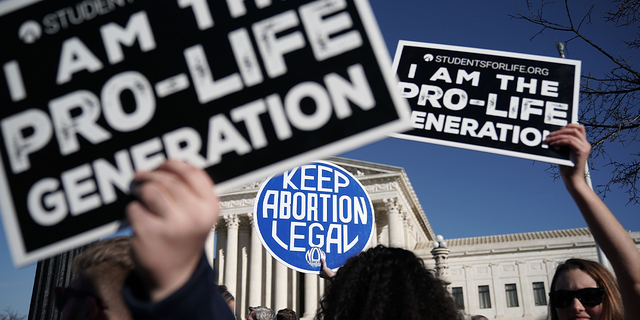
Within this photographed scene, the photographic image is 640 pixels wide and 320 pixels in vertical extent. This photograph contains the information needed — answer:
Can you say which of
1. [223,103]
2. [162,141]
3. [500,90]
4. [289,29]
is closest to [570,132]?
[500,90]

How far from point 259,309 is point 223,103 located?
15.3 ft

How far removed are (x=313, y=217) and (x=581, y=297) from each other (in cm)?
282

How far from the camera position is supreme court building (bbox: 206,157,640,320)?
39.6 m

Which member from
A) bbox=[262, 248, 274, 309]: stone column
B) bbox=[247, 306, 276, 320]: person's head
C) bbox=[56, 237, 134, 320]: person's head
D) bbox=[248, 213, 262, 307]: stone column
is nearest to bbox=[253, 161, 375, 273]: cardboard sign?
bbox=[247, 306, 276, 320]: person's head

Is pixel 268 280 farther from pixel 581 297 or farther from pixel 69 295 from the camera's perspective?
pixel 69 295

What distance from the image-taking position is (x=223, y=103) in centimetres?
137

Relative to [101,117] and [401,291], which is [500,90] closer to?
[401,291]

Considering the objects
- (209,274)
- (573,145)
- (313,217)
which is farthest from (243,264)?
(209,274)

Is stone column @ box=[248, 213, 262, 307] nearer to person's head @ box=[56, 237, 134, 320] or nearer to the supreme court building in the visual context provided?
the supreme court building

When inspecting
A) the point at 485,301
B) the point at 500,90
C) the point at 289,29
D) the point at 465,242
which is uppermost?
the point at 289,29

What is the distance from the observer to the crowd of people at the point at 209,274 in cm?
96

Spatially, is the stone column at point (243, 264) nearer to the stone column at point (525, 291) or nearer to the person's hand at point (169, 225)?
the stone column at point (525, 291)

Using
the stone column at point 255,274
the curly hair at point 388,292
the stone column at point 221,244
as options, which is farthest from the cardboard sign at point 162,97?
the stone column at point 221,244

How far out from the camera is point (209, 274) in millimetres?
1111
